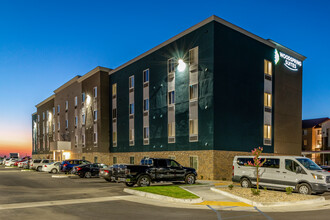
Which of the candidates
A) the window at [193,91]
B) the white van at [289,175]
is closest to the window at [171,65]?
the window at [193,91]

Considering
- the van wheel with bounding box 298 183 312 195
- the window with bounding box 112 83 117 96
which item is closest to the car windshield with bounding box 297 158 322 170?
the van wheel with bounding box 298 183 312 195

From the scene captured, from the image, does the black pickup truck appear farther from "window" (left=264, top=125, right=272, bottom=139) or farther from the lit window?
the lit window

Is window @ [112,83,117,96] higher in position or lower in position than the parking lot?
higher

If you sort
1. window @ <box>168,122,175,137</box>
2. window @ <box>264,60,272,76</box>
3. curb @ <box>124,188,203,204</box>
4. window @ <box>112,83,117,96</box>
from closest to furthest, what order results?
curb @ <box>124,188,203,204</box>
window @ <box>168,122,175,137</box>
window @ <box>264,60,272,76</box>
window @ <box>112,83,117,96</box>

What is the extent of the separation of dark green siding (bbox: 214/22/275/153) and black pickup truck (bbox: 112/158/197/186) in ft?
21.6

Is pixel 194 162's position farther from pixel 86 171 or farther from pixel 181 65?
pixel 86 171

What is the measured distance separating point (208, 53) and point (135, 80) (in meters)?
14.1

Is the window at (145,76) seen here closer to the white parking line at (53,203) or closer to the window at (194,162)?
the window at (194,162)

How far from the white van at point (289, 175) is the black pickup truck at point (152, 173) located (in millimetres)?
3707

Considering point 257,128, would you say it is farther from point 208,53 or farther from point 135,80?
point 135,80

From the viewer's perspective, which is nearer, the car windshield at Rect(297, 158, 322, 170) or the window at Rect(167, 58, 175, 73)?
the car windshield at Rect(297, 158, 322, 170)

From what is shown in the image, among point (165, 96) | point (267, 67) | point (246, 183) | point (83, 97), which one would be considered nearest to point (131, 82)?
point (165, 96)

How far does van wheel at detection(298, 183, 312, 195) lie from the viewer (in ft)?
52.4

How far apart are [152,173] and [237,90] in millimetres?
13664
